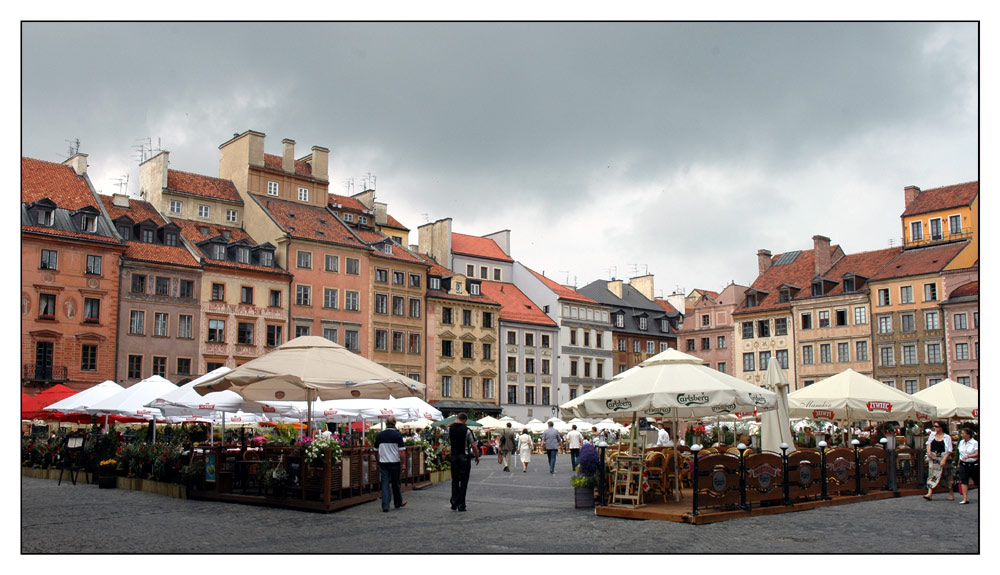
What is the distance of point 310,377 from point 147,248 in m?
39.7

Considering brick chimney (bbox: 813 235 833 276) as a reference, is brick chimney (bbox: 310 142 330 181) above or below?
above

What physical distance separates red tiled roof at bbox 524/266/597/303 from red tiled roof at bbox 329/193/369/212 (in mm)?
14778

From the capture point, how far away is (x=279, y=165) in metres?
64.9

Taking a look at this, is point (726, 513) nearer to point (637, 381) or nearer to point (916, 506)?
point (637, 381)

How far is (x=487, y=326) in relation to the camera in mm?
69625

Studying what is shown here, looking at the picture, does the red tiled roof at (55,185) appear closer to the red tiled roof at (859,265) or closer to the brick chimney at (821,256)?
the red tiled roof at (859,265)

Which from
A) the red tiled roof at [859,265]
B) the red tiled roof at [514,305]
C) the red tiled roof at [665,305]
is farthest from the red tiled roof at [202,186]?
the red tiled roof at [665,305]

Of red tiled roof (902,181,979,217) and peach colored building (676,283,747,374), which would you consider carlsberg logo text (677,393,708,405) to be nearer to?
red tiled roof (902,181,979,217)

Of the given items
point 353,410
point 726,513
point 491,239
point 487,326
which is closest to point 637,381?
point 726,513

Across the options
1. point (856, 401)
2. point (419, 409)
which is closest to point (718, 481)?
point (856, 401)

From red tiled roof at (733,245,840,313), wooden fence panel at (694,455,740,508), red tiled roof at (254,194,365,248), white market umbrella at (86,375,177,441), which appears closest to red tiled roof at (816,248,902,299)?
red tiled roof at (733,245,840,313)

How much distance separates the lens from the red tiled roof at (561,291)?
250ft

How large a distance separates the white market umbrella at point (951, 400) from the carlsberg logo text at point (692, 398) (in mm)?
11347

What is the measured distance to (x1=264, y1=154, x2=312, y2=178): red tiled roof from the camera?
64000 mm
